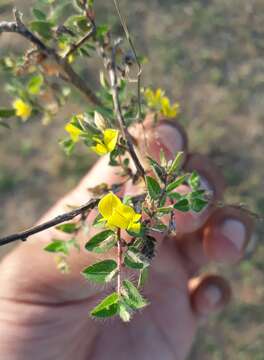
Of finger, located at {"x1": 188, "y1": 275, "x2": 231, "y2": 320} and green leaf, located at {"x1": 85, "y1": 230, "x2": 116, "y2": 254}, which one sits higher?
green leaf, located at {"x1": 85, "y1": 230, "x2": 116, "y2": 254}

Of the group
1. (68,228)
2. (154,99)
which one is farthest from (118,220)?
(154,99)

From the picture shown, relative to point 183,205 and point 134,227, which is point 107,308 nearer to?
point 134,227

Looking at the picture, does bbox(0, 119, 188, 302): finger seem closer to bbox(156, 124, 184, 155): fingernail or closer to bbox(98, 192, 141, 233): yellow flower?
bbox(156, 124, 184, 155): fingernail

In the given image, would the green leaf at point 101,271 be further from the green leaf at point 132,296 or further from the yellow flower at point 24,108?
the yellow flower at point 24,108

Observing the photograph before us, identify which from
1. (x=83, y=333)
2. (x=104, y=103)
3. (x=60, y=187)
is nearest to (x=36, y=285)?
(x=83, y=333)

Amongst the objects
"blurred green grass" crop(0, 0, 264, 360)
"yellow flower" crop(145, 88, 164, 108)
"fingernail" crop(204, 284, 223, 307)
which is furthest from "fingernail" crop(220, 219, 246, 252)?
"yellow flower" crop(145, 88, 164, 108)

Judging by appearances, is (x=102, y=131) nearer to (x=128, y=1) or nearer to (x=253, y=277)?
(x=253, y=277)

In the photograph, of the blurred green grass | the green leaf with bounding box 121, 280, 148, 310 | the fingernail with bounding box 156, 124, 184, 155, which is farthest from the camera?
the blurred green grass

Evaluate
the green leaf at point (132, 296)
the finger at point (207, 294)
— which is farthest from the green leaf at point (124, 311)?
the finger at point (207, 294)
